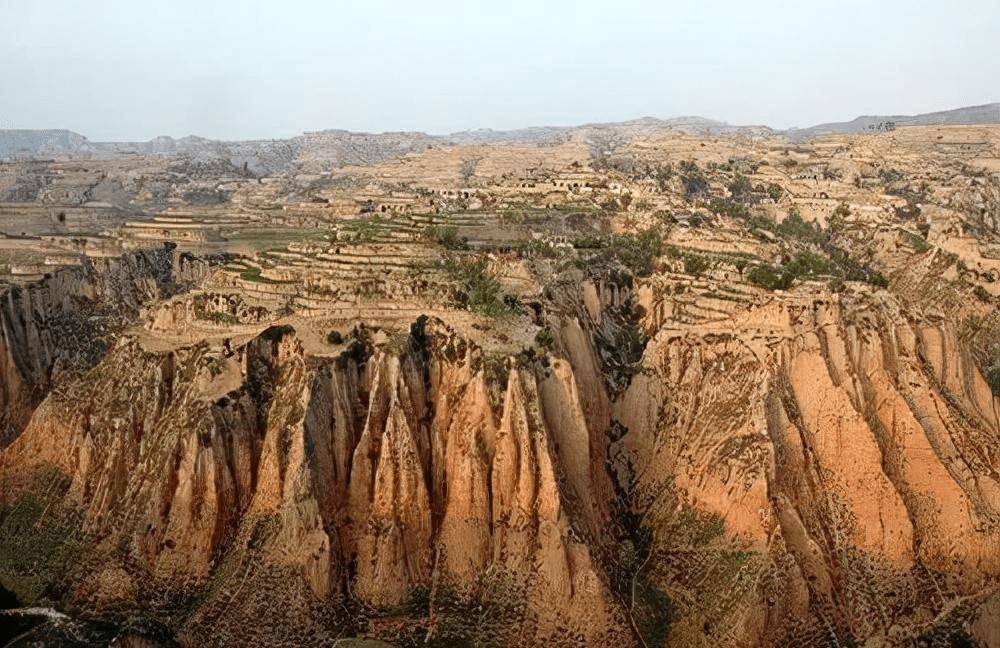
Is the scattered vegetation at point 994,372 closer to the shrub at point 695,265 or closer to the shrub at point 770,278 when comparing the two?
the shrub at point 770,278

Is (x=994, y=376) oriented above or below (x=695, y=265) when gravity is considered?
below

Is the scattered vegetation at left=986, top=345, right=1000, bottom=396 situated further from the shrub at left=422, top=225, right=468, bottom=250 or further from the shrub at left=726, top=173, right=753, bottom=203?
the shrub at left=726, top=173, right=753, bottom=203

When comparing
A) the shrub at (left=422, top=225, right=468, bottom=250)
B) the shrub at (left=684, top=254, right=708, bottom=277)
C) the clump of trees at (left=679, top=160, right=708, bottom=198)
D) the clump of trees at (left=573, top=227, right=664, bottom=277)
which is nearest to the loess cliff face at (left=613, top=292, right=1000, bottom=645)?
the shrub at (left=684, top=254, right=708, bottom=277)

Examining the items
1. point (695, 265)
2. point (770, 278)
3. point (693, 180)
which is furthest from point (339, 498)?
point (693, 180)

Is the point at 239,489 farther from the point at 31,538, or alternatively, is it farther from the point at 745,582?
the point at 745,582

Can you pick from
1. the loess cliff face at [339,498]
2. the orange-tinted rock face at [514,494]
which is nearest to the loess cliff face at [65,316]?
the orange-tinted rock face at [514,494]

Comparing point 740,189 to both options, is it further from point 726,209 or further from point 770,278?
point 770,278

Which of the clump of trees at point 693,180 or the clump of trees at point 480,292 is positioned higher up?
the clump of trees at point 693,180

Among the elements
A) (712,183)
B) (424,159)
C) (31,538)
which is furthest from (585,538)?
(424,159)
